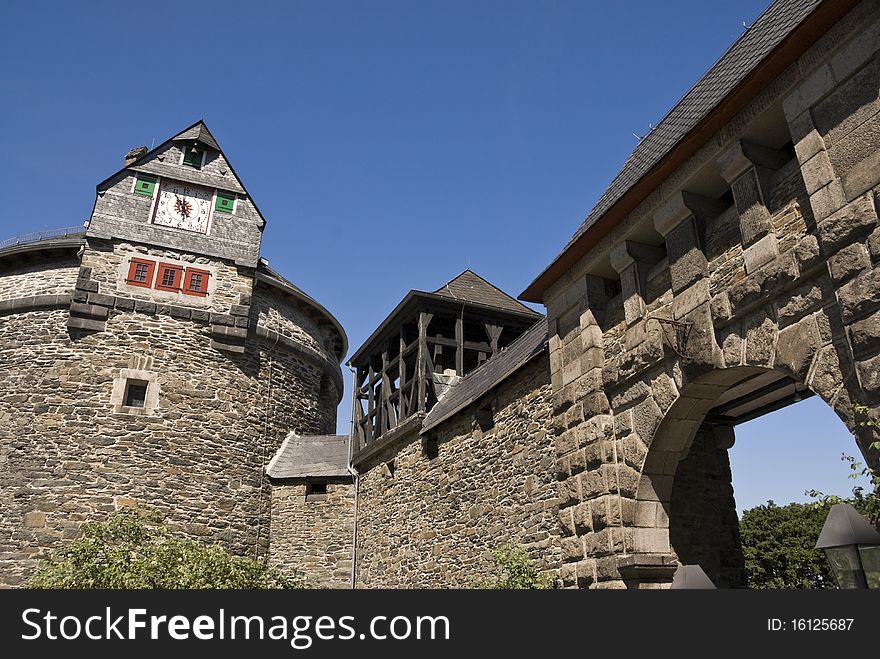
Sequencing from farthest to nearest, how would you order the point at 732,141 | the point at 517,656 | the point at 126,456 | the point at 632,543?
1. the point at 126,456
2. the point at 632,543
3. the point at 732,141
4. the point at 517,656

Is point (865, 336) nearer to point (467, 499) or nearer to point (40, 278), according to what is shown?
point (467, 499)

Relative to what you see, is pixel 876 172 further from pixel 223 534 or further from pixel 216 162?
pixel 216 162

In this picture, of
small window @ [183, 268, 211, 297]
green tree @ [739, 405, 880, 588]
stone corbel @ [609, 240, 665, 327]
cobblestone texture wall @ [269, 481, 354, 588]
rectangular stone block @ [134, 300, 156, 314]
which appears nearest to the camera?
stone corbel @ [609, 240, 665, 327]

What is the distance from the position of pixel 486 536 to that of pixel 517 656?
19.6 feet

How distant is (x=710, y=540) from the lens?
8000mm

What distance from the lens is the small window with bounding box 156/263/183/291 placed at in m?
15.0

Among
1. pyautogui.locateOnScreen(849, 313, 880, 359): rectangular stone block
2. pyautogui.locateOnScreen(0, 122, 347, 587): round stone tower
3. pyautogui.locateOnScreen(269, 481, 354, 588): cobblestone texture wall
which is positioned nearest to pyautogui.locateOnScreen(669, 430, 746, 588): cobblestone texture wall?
pyautogui.locateOnScreen(849, 313, 880, 359): rectangular stone block

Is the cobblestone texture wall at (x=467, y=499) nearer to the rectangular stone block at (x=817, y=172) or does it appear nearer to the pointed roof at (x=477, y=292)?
the pointed roof at (x=477, y=292)

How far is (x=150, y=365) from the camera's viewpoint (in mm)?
14398

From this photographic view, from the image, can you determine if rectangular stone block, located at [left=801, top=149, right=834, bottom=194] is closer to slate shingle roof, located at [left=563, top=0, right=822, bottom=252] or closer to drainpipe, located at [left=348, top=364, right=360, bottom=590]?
slate shingle roof, located at [left=563, top=0, right=822, bottom=252]

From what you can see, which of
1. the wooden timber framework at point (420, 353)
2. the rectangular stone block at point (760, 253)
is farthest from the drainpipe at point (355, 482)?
the rectangular stone block at point (760, 253)

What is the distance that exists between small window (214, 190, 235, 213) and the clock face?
0.19 meters

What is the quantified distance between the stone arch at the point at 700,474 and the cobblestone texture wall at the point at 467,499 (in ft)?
4.59

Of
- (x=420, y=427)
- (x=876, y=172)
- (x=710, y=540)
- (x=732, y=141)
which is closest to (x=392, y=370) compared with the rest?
(x=420, y=427)
